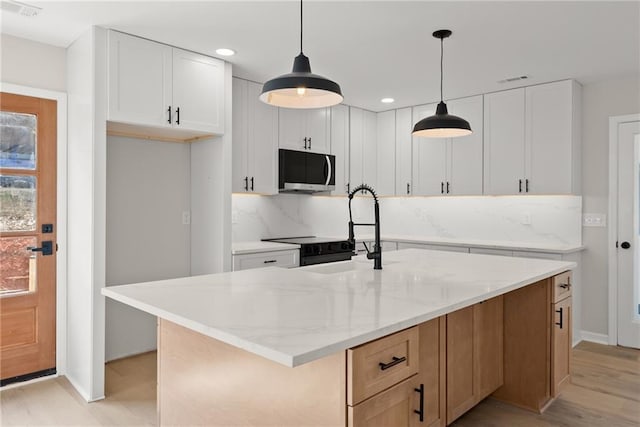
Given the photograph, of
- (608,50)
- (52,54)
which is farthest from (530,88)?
(52,54)

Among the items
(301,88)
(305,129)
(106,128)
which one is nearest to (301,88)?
(301,88)

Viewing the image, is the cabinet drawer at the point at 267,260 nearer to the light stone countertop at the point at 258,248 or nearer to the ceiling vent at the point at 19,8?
the light stone countertop at the point at 258,248

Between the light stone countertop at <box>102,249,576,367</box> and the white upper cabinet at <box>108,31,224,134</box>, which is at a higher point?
the white upper cabinet at <box>108,31,224,134</box>

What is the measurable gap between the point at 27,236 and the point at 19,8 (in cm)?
151

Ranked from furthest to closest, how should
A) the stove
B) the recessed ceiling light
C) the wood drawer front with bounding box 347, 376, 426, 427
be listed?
1. the stove
2. the recessed ceiling light
3. the wood drawer front with bounding box 347, 376, 426, 427

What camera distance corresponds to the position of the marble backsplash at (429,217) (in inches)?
175

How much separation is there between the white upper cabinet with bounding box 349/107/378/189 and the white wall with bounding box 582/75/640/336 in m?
2.26

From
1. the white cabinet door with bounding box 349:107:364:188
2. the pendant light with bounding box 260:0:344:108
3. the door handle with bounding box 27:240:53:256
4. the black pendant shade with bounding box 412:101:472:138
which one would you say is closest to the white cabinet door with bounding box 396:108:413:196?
the white cabinet door with bounding box 349:107:364:188

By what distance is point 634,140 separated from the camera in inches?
158

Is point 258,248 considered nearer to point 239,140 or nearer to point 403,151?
point 239,140

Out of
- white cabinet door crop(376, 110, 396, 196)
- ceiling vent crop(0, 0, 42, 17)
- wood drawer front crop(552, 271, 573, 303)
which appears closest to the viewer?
ceiling vent crop(0, 0, 42, 17)

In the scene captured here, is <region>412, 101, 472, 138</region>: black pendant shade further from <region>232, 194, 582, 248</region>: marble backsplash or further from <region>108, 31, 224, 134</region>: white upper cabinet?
<region>232, 194, 582, 248</region>: marble backsplash

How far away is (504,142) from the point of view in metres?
4.50

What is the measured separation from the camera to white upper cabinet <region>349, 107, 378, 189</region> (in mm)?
5277
